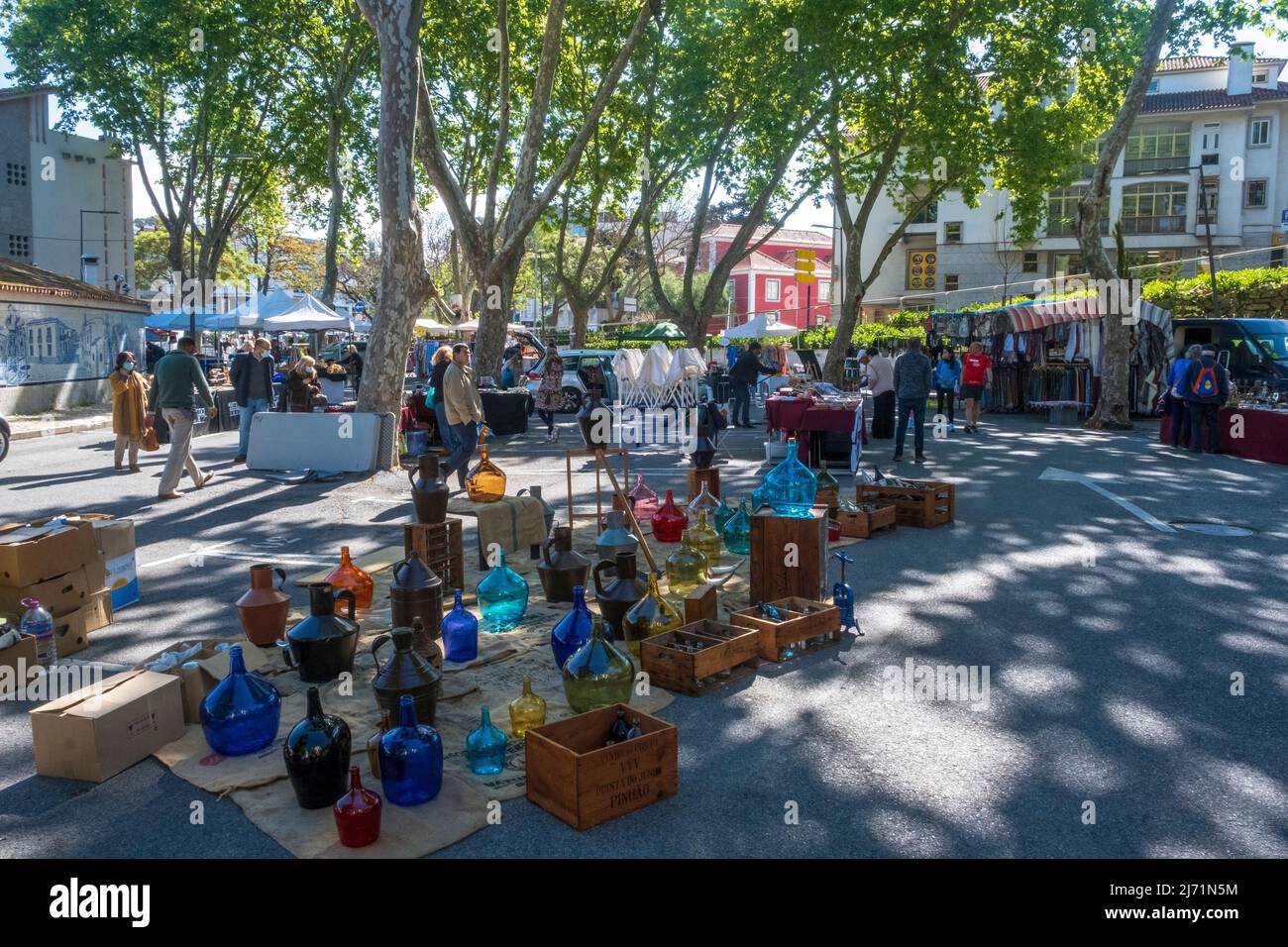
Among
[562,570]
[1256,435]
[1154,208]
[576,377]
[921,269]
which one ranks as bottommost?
[562,570]

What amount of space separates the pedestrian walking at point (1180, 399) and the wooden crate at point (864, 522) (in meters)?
8.80

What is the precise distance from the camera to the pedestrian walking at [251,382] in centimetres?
1516

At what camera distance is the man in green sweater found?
11.5 metres

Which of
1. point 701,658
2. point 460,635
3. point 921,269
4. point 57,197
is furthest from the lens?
point 921,269

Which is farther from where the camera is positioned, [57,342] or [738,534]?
→ [57,342]

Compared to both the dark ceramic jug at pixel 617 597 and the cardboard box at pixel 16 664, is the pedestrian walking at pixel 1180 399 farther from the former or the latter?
the cardboard box at pixel 16 664

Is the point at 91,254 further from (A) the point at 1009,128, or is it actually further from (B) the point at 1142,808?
(B) the point at 1142,808

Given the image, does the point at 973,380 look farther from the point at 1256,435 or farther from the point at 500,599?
the point at 500,599

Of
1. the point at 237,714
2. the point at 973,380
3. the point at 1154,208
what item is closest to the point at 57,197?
the point at 973,380

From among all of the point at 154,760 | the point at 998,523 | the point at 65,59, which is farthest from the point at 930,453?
the point at 65,59

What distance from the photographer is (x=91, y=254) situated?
136ft

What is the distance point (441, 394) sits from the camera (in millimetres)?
12406

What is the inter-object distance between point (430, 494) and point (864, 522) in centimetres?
440

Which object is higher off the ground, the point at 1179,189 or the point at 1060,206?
the point at 1179,189
